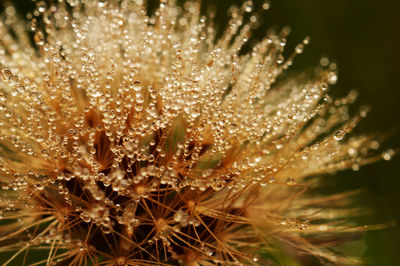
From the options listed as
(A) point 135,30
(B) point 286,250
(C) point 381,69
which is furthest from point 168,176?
(C) point 381,69

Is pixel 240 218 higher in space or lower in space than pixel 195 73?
lower

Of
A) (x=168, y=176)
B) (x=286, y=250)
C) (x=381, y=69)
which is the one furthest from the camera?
(x=381, y=69)

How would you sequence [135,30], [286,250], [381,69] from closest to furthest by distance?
1. [286,250]
2. [135,30]
3. [381,69]

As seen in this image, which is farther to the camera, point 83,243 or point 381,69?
point 381,69

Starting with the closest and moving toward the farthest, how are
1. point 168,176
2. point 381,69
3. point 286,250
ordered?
point 168,176, point 286,250, point 381,69

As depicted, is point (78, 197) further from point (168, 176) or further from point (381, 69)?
point (381, 69)

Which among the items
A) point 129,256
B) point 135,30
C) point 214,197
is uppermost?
point 135,30

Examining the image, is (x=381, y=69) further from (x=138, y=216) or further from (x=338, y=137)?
(x=138, y=216)

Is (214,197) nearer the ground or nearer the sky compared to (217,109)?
nearer the ground

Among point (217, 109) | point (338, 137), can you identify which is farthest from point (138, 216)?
point (338, 137)
